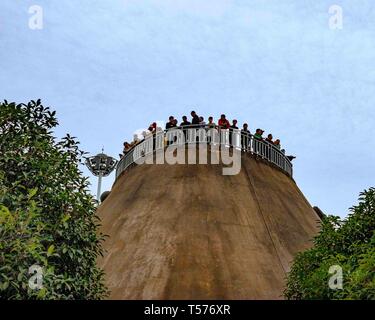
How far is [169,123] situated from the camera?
1097 inches

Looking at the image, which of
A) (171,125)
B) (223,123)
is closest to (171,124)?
(171,125)

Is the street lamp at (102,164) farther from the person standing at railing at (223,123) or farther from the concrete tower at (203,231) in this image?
the person standing at railing at (223,123)

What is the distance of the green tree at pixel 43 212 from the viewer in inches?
465

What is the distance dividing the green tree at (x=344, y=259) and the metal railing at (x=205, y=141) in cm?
1108

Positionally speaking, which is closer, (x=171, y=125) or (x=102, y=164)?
(x=171, y=125)

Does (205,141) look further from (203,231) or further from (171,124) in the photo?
(203,231)

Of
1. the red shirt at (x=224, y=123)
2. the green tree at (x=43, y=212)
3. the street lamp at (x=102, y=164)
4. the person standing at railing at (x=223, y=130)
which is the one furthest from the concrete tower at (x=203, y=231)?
the street lamp at (x=102, y=164)

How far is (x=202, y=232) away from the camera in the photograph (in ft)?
72.5

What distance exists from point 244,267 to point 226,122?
8.77m

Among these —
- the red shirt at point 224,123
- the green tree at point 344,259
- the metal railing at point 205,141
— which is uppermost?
the red shirt at point 224,123

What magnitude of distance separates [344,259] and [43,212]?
771 cm

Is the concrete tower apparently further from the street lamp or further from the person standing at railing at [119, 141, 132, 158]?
the street lamp
